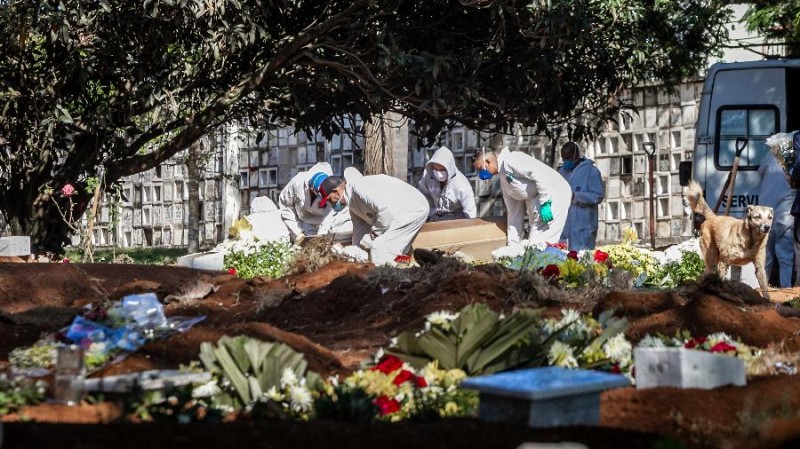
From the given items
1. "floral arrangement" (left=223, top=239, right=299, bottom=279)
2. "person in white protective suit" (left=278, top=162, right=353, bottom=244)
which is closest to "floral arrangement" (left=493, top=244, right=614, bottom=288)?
"floral arrangement" (left=223, top=239, right=299, bottom=279)

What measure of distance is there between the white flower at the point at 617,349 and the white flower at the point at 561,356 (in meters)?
0.34

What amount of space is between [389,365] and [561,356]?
2.78ft

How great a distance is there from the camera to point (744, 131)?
69.2ft

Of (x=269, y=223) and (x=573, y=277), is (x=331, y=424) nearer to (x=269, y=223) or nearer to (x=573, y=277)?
(x=573, y=277)

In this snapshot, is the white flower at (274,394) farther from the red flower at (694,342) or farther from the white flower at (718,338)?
the white flower at (718,338)

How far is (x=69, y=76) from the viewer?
1834cm

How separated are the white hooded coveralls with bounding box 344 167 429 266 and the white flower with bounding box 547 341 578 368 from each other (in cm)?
755

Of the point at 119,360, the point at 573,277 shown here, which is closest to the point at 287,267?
the point at 573,277

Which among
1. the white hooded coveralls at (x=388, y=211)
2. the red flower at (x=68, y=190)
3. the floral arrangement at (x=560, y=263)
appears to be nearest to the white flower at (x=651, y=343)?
the floral arrangement at (x=560, y=263)

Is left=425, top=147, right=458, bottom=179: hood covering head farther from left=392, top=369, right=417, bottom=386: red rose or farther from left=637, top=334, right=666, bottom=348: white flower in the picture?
left=392, top=369, right=417, bottom=386: red rose

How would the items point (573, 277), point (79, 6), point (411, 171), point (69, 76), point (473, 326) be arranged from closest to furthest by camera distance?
1. point (473, 326)
2. point (573, 277)
3. point (79, 6)
4. point (69, 76)
5. point (411, 171)

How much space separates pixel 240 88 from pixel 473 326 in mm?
11734

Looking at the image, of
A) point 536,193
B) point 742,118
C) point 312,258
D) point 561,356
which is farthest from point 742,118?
point 561,356

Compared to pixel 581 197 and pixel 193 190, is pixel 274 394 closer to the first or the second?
pixel 581 197
